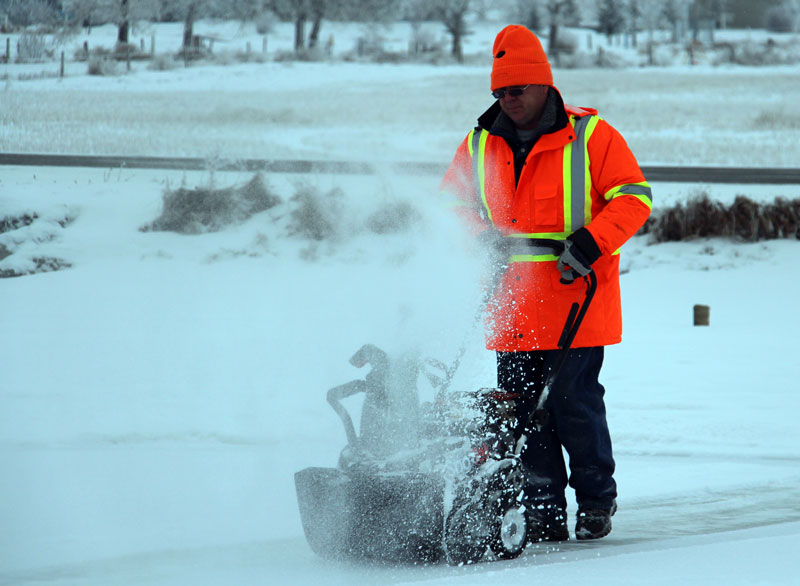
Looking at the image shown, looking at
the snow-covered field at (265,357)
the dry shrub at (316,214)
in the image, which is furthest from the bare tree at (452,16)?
the dry shrub at (316,214)

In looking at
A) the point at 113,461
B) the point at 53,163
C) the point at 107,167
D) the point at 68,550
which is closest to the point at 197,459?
the point at 113,461

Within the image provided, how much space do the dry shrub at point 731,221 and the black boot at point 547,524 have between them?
25.2 ft

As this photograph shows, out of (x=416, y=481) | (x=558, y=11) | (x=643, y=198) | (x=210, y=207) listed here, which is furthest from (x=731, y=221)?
(x=558, y=11)

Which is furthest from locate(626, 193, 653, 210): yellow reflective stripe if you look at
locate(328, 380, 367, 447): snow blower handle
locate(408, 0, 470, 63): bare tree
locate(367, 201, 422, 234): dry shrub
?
locate(408, 0, 470, 63): bare tree

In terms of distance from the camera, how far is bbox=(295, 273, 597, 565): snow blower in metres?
2.72

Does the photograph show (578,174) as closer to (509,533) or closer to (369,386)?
(369,386)

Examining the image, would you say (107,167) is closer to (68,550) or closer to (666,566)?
(68,550)

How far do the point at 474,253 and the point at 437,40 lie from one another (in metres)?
16.2

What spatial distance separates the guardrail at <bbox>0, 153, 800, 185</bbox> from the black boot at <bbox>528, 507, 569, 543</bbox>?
3.44 m

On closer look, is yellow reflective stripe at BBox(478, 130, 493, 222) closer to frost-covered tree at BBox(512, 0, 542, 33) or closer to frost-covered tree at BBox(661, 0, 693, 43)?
frost-covered tree at BBox(512, 0, 542, 33)

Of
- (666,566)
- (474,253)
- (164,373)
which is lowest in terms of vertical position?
(164,373)

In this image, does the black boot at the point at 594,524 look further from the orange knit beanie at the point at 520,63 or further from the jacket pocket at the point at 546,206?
the orange knit beanie at the point at 520,63

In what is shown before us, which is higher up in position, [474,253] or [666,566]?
[474,253]

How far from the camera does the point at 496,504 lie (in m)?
2.80
